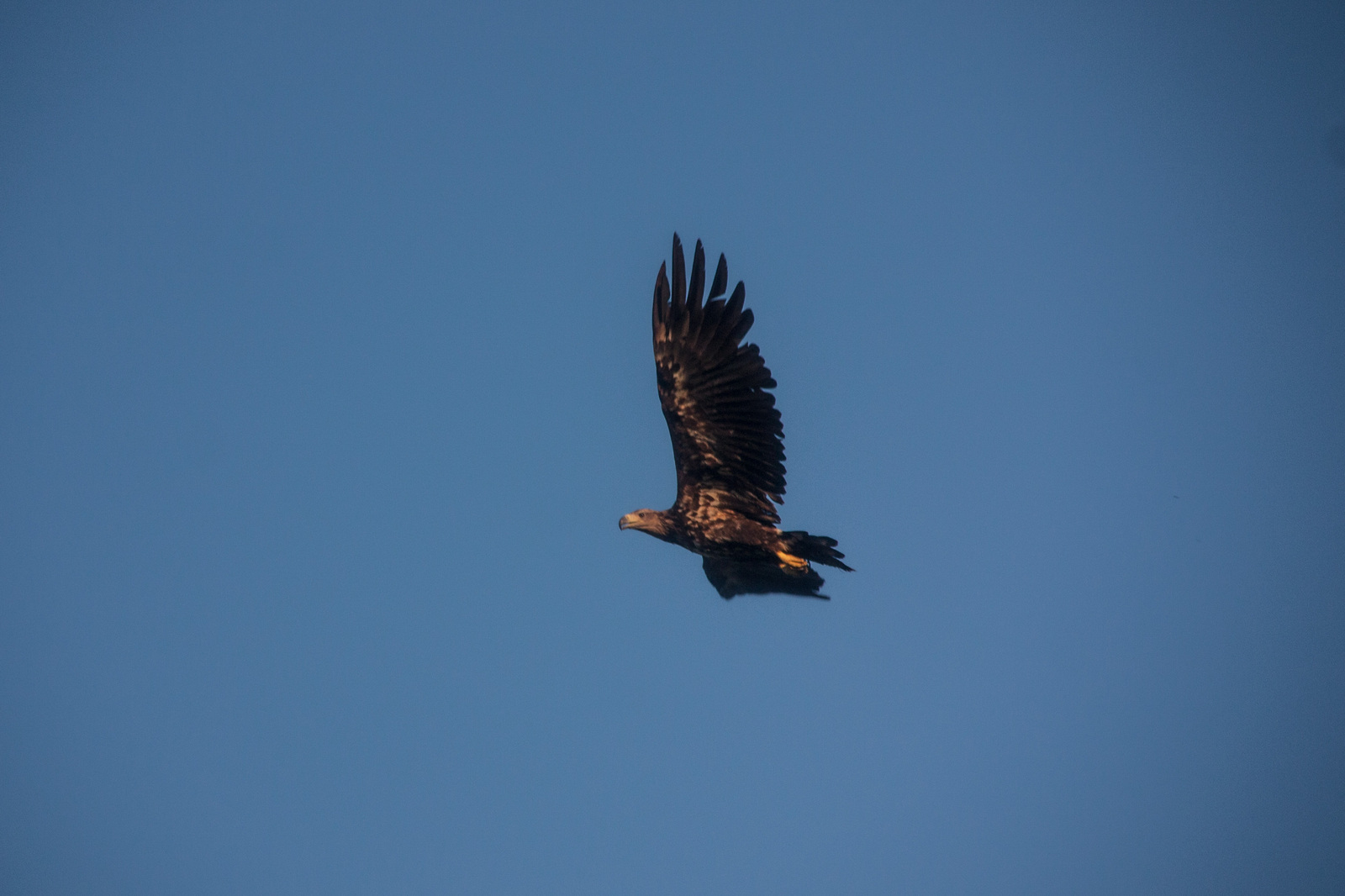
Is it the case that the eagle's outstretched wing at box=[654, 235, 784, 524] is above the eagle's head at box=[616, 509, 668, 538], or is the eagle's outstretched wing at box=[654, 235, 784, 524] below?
above

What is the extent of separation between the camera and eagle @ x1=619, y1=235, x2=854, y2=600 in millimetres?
12422

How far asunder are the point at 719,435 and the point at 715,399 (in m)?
0.37

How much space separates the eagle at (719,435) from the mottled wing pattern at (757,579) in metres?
0.08

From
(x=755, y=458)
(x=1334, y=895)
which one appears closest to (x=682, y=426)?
(x=755, y=458)

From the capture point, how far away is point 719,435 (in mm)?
12797

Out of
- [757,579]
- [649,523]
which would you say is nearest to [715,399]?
[649,523]

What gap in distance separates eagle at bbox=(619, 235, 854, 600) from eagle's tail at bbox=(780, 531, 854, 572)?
11 mm

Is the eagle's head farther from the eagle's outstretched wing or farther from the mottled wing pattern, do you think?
the mottled wing pattern

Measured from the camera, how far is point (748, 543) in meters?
12.8

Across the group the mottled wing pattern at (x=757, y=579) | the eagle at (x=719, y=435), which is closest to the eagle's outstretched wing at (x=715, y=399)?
the eagle at (x=719, y=435)

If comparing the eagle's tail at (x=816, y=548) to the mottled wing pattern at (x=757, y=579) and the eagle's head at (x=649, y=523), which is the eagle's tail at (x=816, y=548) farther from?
the eagle's head at (x=649, y=523)

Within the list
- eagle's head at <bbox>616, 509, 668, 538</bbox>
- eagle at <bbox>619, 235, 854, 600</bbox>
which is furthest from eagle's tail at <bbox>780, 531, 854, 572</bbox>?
eagle's head at <bbox>616, 509, 668, 538</bbox>

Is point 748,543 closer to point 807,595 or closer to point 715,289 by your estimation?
point 807,595

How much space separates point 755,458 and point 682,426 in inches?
33.2
